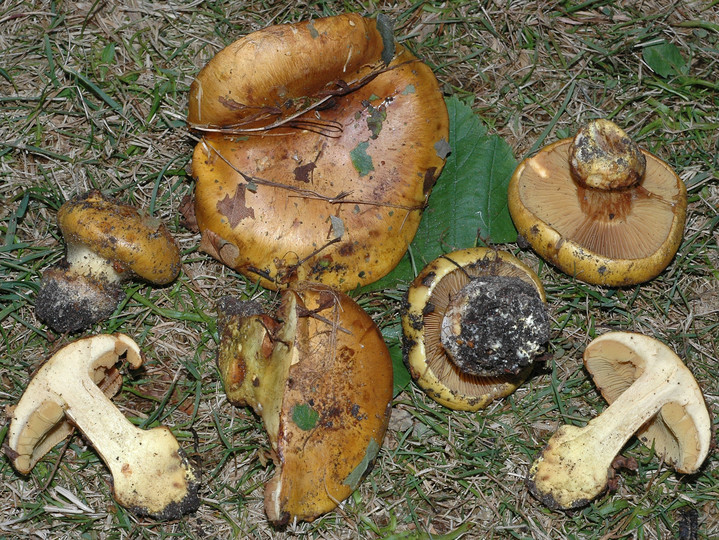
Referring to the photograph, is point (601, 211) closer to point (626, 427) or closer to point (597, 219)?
point (597, 219)

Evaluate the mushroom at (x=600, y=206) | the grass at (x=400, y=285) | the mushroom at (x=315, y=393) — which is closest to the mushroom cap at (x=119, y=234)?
the grass at (x=400, y=285)

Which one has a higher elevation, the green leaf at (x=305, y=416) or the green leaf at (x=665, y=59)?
the green leaf at (x=665, y=59)

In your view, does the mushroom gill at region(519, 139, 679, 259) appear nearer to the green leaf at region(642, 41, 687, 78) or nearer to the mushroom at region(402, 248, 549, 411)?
the mushroom at region(402, 248, 549, 411)

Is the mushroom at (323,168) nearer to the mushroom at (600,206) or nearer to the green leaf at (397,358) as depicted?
the green leaf at (397,358)

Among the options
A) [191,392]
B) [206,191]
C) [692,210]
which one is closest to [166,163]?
[206,191]

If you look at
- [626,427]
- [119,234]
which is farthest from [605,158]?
[119,234]
